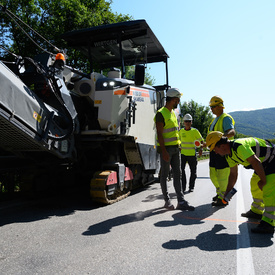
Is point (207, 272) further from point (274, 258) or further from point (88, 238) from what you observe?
point (88, 238)

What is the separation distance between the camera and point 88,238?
10.9ft

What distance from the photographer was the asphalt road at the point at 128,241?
2.54 m

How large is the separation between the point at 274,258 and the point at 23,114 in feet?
11.0

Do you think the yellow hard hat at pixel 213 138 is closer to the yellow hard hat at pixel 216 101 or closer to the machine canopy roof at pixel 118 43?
the yellow hard hat at pixel 216 101

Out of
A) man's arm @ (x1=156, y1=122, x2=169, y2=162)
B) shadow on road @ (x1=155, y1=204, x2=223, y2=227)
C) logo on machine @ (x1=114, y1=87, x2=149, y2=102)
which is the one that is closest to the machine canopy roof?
logo on machine @ (x1=114, y1=87, x2=149, y2=102)

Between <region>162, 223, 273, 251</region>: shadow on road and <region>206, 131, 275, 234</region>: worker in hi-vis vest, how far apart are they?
9.5 inches

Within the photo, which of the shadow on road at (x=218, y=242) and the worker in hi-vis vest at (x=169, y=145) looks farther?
the worker in hi-vis vest at (x=169, y=145)

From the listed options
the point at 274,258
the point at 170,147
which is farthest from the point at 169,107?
the point at 274,258

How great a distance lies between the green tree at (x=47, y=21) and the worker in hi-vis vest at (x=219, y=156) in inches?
352

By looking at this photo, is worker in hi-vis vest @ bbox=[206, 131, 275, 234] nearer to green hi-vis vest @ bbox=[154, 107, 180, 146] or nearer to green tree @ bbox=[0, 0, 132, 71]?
green hi-vis vest @ bbox=[154, 107, 180, 146]

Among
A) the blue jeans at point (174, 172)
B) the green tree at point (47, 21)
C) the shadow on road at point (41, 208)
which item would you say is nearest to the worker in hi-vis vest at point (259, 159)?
the blue jeans at point (174, 172)

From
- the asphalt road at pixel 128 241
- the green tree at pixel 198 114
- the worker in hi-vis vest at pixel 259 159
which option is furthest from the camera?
the green tree at pixel 198 114

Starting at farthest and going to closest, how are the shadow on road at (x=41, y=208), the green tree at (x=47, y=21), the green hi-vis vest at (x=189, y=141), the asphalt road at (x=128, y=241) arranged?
the green tree at (x=47, y=21)
the green hi-vis vest at (x=189, y=141)
the shadow on road at (x=41, y=208)
the asphalt road at (x=128, y=241)

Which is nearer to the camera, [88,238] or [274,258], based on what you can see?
[274,258]
